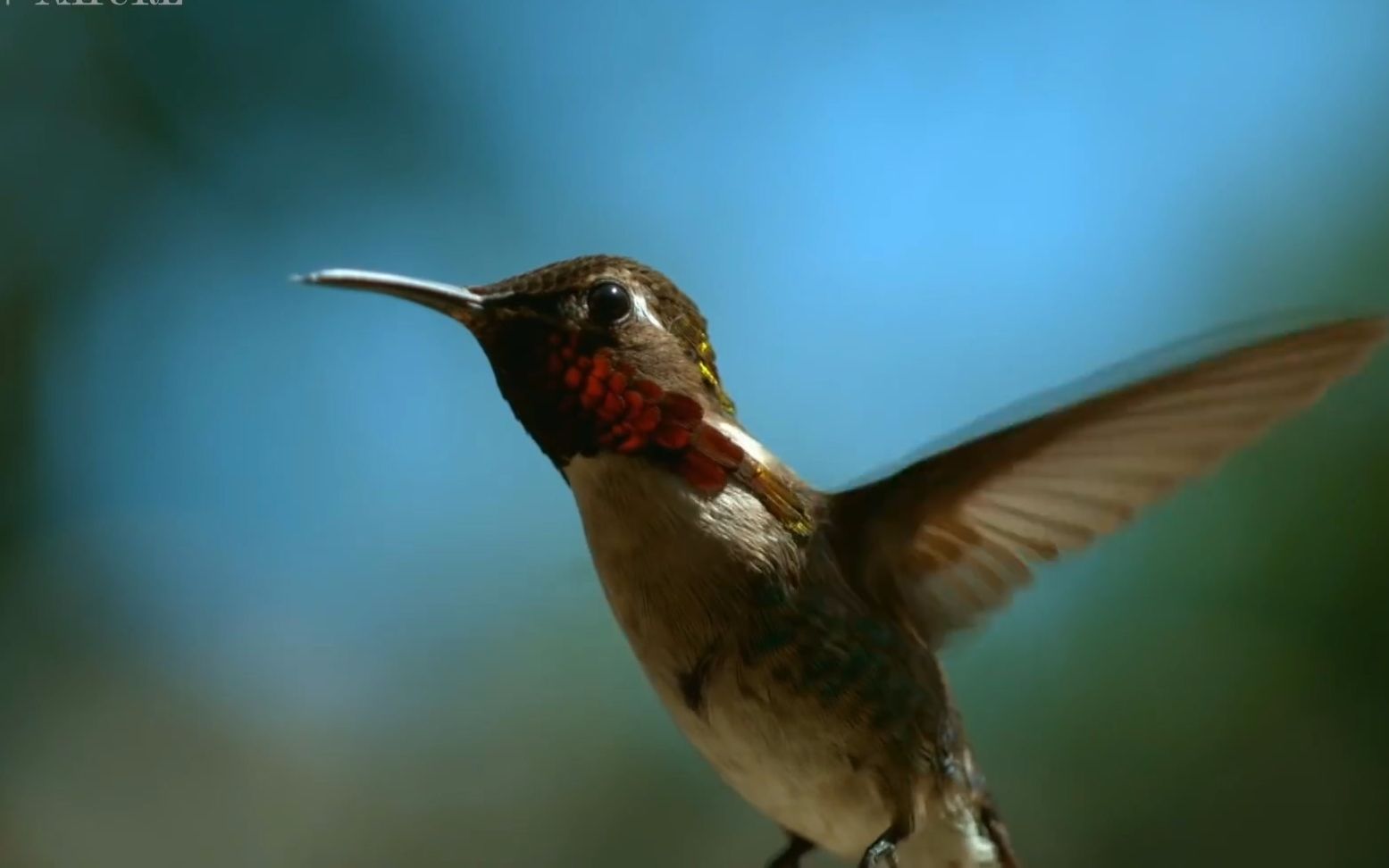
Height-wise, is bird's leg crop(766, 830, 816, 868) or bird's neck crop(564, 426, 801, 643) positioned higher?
bird's neck crop(564, 426, 801, 643)

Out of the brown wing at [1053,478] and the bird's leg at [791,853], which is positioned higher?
the brown wing at [1053,478]

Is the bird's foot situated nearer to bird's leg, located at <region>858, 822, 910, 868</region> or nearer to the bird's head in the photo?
bird's leg, located at <region>858, 822, 910, 868</region>

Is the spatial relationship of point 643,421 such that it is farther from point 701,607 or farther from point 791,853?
point 791,853

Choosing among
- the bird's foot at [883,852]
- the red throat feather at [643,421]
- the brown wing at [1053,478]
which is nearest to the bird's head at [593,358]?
the red throat feather at [643,421]

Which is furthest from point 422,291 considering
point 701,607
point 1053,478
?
point 1053,478

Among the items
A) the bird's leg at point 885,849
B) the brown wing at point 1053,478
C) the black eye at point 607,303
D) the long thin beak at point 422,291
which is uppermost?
the long thin beak at point 422,291

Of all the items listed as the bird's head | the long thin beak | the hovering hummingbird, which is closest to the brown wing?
the hovering hummingbird

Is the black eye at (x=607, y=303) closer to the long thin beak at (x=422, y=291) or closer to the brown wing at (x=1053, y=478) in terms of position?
the long thin beak at (x=422, y=291)

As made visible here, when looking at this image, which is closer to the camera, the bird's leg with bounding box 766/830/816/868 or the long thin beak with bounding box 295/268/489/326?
the long thin beak with bounding box 295/268/489/326
